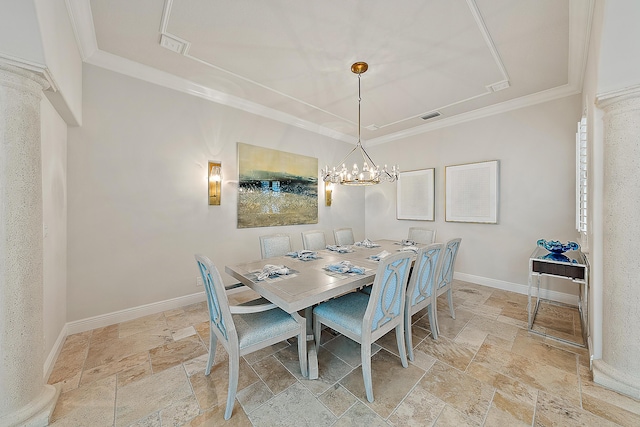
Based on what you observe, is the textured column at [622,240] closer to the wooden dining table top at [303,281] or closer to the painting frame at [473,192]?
the wooden dining table top at [303,281]

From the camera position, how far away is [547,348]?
221 cm

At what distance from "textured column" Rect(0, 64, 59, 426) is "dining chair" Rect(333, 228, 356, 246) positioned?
3.08 metres

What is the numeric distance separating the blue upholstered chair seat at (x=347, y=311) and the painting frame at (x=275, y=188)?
211 cm

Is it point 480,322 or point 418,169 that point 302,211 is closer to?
point 418,169

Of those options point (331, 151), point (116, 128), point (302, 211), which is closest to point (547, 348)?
point (302, 211)

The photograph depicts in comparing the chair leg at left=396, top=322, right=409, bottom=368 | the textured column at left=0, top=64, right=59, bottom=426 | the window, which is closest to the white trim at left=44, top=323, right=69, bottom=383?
the textured column at left=0, top=64, right=59, bottom=426

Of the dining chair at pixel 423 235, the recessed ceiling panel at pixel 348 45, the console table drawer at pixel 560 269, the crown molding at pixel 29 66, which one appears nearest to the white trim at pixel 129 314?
the crown molding at pixel 29 66

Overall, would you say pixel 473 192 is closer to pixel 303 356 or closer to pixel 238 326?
pixel 303 356

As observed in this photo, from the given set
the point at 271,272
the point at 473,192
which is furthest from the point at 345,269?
the point at 473,192

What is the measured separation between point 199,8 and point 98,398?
9.98ft

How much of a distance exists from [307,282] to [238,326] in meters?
0.58

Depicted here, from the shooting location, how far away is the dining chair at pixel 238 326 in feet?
4.89

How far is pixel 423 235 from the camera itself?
3.78m

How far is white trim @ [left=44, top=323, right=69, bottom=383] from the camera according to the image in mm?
1861
